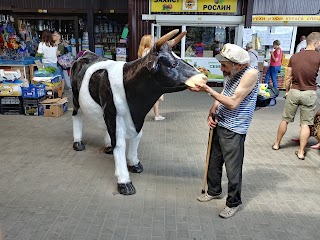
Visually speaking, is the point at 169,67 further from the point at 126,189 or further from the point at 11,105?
the point at 11,105

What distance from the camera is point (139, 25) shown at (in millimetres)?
10336

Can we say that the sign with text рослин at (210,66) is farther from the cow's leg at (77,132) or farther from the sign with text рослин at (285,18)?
the cow's leg at (77,132)

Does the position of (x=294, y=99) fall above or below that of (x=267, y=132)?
above

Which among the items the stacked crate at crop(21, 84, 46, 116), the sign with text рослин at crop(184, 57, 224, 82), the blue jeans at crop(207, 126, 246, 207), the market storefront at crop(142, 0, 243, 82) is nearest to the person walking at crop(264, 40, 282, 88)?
the market storefront at crop(142, 0, 243, 82)

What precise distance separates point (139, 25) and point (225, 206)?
8.49m

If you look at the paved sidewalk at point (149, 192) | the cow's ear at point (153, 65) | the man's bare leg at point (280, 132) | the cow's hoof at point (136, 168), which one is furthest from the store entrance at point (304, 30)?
the cow's ear at point (153, 65)

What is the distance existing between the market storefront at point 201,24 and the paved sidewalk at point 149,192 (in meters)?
5.79

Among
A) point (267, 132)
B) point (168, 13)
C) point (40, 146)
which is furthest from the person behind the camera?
point (168, 13)

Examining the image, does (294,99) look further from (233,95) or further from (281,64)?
(281,64)

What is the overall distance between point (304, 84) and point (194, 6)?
21.8ft

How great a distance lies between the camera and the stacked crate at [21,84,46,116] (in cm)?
654

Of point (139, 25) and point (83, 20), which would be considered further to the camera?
point (83, 20)

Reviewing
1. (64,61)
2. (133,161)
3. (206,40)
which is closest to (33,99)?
(64,61)

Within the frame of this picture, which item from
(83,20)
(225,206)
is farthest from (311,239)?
(83,20)
